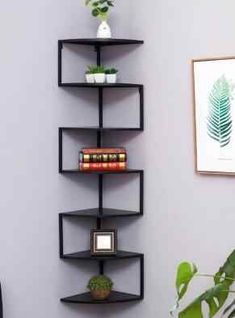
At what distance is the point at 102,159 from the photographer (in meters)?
3.40

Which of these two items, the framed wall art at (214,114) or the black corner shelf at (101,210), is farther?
the black corner shelf at (101,210)

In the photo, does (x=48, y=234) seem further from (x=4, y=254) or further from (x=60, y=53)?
(x=60, y=53)

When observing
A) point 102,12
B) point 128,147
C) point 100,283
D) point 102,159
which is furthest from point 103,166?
point 102,12

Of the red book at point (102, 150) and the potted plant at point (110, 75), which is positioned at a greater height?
the potted plant at point (110, 75)

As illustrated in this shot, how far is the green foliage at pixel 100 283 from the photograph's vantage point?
3400mm

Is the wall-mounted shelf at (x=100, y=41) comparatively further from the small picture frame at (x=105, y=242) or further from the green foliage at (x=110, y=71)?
the small picture frame at (x=105, y=242)

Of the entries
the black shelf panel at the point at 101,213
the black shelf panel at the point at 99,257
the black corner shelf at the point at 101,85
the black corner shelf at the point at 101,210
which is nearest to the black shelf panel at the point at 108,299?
the black corner shelf at the point at 101,210

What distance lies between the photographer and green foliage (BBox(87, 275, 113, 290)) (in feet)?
11.2

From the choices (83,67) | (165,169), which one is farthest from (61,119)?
(165,169)

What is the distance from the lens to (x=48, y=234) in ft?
11.0

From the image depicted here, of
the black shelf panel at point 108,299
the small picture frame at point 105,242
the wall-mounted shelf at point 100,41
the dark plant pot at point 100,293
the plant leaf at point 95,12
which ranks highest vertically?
the plant leaf at point 95,12

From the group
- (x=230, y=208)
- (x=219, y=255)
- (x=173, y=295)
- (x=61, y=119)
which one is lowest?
(x=173, y=295)

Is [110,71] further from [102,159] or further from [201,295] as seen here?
[201,295]

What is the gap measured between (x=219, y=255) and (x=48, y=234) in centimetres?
87
